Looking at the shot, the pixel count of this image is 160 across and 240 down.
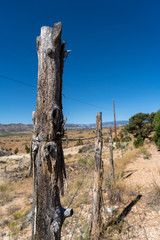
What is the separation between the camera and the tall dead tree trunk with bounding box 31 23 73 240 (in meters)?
1.37

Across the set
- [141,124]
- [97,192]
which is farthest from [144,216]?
[141,124]

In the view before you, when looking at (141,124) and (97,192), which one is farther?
(141,124)

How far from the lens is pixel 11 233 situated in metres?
3.79

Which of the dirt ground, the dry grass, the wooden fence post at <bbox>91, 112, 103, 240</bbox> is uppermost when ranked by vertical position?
the wooden fence post at <bbox>91, 112, 103, 240</bbox>

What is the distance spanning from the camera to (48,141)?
55.4 inches

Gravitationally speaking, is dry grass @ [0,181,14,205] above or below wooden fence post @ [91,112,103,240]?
below

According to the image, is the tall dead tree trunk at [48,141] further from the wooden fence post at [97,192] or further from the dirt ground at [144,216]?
the dirt ground at [144,216]

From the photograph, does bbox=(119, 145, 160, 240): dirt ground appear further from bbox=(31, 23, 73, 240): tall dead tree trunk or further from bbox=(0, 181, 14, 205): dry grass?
bbox=(0, 181, 14, 205): dry grass

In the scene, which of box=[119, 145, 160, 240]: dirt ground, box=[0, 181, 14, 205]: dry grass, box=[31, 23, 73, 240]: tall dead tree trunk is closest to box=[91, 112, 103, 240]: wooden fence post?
box=[119, 145, 160, 240]: dirt ground

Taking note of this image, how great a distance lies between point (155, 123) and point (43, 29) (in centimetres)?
1238

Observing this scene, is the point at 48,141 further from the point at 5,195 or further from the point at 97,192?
the point at 5,195

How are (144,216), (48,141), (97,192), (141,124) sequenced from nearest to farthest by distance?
(48,141)
(97,192)
(144,216)
(141,124)

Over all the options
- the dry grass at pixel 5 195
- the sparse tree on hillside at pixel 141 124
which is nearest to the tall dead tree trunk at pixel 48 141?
the dry grass at pixel 5 195

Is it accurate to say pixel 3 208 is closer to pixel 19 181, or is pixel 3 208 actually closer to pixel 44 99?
pixel 19 181
